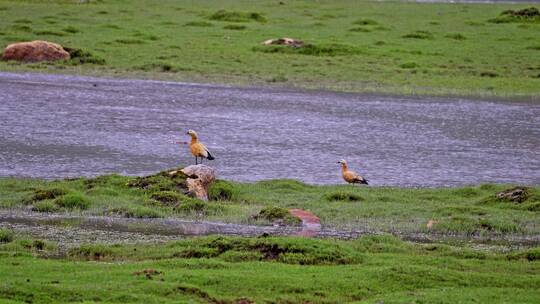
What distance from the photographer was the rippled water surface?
2005 cm

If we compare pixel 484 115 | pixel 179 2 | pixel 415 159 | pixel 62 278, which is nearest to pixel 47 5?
pixel 179 2

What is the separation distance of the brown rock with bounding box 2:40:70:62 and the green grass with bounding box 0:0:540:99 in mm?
565

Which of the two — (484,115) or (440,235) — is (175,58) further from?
(440,235)

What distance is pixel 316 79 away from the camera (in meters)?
31.9

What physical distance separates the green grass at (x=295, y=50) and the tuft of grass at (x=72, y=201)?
50.8ft

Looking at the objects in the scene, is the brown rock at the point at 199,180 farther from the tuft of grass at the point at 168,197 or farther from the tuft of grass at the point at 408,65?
the tuft of grass at the point at 408,65

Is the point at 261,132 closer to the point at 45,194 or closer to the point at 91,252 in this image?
the point at 45,194

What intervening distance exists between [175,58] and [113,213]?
18669 mm

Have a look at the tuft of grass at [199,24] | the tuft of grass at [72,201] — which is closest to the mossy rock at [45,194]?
the tuft of grass at [72,201]

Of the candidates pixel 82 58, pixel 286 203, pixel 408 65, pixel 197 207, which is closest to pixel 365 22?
pixel 408 65

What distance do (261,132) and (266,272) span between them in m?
12.4

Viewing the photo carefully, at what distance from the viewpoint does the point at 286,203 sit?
1686cm

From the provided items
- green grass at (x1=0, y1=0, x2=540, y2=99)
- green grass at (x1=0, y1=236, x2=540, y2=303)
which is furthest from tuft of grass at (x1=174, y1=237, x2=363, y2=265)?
green grass at (x1=0, y1=0, x2=540, y2=99)

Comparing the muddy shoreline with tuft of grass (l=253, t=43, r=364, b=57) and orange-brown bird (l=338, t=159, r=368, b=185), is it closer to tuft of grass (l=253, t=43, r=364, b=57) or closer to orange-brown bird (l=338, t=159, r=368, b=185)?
orange-brown bird (l=338, t=159, r=368, b=185)
